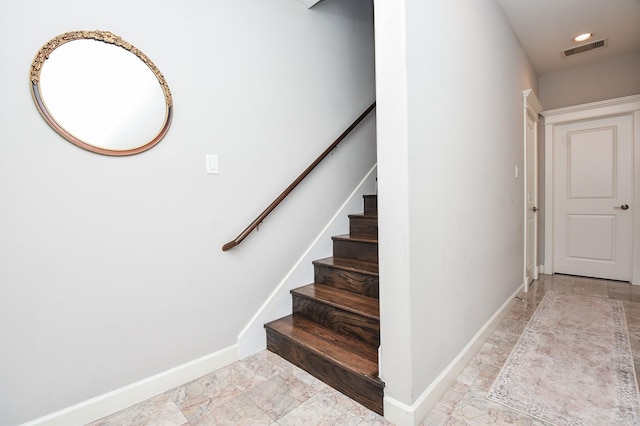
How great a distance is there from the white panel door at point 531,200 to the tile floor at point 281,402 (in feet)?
5.10

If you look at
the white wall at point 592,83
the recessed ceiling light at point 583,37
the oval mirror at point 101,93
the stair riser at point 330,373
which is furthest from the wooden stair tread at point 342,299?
the white wall at point 592,83

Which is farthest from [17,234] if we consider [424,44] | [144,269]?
[424,44]

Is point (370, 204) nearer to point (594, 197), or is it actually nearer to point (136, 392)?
point (136, 392)

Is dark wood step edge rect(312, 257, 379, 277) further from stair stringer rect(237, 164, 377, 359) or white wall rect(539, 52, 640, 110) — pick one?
white wall rect(539, 52, 640, 110)

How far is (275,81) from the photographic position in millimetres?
2193

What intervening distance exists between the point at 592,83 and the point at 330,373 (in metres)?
4.47

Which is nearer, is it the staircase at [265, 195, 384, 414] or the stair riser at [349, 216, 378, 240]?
the staircase at [265, 195, 384, 414]

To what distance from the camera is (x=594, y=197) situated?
378 centimetres

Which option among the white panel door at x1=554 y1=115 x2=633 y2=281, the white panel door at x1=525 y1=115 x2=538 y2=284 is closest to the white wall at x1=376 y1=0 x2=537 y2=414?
the white panel door at x1=525 y1=115 x2=538 y2=284

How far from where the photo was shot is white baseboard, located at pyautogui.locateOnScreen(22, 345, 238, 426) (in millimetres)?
1401

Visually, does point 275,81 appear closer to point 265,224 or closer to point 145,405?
point 265,224

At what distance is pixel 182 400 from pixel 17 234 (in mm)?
1091

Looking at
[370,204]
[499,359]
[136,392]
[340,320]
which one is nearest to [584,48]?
[370,204]

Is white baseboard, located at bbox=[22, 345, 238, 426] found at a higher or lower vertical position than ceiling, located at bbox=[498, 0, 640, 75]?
lower
